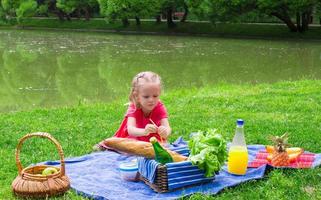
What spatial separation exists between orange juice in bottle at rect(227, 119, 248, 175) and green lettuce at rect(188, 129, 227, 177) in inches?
6.9

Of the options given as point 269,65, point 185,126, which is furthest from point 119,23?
point 185,126

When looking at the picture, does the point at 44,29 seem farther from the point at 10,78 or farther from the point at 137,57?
the point at 10,78

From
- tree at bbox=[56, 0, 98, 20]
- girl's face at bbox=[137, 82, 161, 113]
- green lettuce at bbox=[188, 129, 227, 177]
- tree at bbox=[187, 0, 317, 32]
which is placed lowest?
green lettuce at bbox=[188, 129, 227, 177]

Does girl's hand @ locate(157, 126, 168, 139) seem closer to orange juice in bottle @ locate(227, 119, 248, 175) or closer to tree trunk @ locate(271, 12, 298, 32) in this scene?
orange juice in bottle @ locate(227, 119, 248, 175)

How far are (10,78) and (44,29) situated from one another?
100ft

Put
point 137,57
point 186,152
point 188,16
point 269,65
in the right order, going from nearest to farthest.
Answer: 1. point 186,152
2. point 269,65
3. point 137,57
4. point 188,16

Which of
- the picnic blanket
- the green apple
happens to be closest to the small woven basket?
the picnic blanket

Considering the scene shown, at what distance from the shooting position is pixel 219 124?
716 cm

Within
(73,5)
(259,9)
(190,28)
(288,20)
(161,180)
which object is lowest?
(190,28)

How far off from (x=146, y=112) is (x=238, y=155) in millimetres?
1222

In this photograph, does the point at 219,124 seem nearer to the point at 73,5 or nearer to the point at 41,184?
the point at 41,184

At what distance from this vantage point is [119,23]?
4412 centimetres

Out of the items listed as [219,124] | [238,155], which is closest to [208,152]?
[238,155]

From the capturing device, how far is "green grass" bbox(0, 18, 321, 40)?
34344 mm
